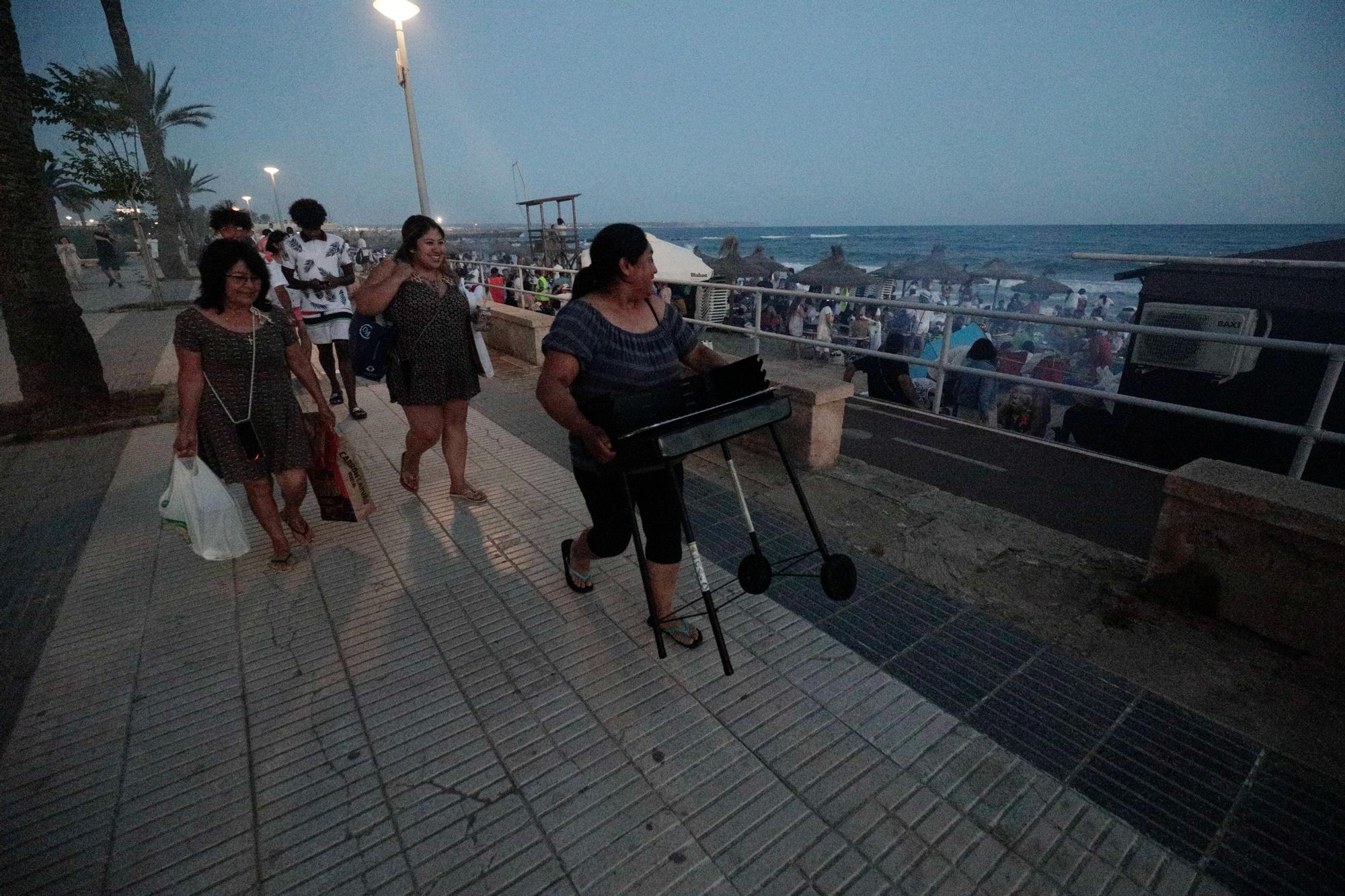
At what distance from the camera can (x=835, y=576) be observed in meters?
2.24

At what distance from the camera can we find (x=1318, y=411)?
2934 millimetres

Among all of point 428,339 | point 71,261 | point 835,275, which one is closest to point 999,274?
point 835,275

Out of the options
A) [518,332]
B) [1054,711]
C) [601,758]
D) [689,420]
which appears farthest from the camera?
[518,332]

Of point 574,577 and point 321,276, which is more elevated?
point 321,276

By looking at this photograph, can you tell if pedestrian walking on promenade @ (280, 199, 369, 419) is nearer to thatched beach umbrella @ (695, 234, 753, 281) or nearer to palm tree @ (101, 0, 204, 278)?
palm tree @ (101, 0, 204, 278)

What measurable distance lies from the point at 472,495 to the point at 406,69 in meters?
7.35

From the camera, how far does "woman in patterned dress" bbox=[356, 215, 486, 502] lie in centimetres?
368

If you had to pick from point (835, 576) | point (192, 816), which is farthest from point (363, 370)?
point (835, 576)

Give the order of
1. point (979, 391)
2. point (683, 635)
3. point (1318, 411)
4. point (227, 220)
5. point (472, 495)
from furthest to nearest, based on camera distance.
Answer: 1. point (979, 391)
2. point (227, 220)
3. point (472, 495)
4. point (1318, 411)
5. point (683, 635)

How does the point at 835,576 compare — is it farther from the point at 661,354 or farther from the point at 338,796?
the point at 338,796

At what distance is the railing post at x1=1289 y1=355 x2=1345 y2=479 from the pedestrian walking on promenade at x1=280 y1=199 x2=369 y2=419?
6.49 meters

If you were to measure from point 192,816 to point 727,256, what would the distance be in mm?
23779

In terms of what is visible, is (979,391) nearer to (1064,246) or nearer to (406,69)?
(406,69)

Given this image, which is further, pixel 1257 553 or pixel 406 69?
pixel 406 69
